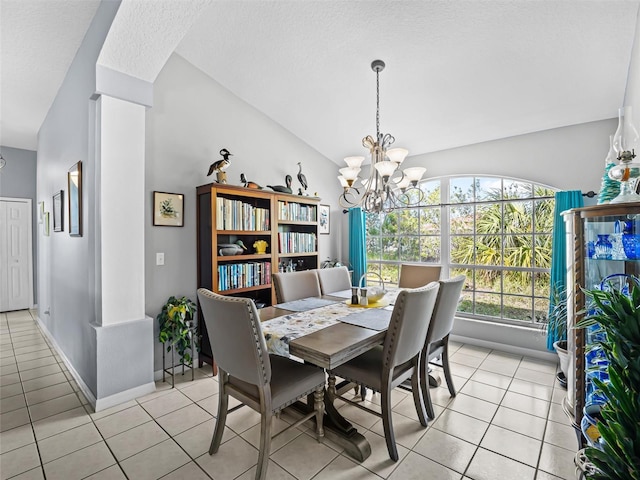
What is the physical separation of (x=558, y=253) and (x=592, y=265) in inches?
48.5

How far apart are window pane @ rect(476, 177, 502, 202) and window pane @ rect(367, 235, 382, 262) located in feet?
4.99

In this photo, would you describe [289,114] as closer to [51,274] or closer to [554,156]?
[554,156]

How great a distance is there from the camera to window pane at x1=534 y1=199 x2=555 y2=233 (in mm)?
3355

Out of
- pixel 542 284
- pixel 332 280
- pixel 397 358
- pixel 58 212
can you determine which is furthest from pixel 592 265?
pixel 58 212

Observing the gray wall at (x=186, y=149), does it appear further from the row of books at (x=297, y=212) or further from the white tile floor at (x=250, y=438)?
the white tile floor at (x=250, y=438)

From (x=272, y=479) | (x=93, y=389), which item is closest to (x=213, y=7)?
(x=93, y=389)

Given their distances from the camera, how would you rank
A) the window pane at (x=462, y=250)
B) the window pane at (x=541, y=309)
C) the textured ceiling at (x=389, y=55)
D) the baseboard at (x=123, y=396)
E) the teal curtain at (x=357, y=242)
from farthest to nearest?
the teal curtain at (x=357, y=242) < the window pane at (x=462, y=250) < the window pane at (x=541, y=309) < the baseboard at (x=123, y=396) < the textured ceiling at (x=389, y=55)

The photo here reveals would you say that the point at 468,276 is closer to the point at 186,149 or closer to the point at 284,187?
the point at 284,187

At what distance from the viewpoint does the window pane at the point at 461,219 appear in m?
3.90

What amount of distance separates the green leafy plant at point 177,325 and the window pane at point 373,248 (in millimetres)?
2780

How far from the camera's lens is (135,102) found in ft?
8.32

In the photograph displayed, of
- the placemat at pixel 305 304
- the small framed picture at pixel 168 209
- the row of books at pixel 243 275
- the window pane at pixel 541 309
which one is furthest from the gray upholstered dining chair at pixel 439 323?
the small framed picture at pixel 168 209

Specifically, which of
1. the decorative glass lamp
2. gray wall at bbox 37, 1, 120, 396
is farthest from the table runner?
the decorative glass lamp

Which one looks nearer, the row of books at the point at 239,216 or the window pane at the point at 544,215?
the row of books at the point at 239,216
